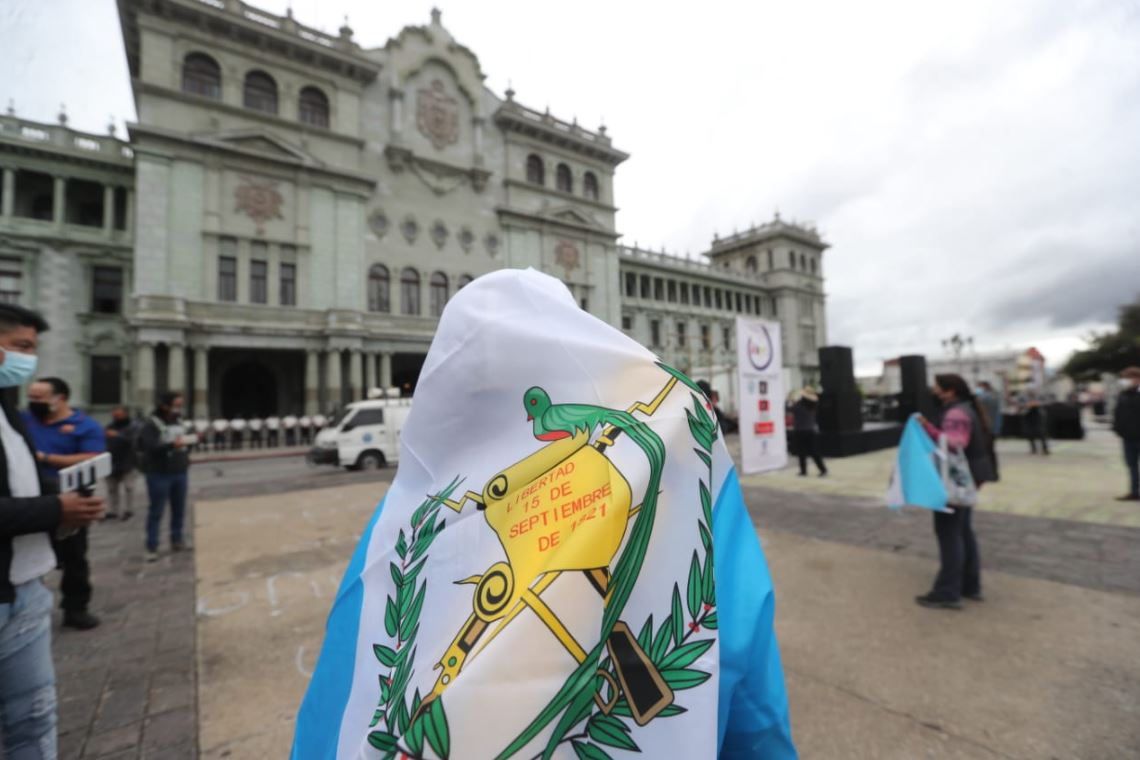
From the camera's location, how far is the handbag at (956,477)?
3.49 metres

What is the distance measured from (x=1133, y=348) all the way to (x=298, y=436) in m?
37.0

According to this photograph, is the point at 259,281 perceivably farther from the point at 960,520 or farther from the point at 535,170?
the point at 960,520

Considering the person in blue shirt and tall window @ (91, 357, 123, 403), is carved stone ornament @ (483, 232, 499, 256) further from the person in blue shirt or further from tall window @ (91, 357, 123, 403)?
the person in blue shirt

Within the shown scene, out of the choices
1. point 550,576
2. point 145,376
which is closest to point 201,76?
point 145,376

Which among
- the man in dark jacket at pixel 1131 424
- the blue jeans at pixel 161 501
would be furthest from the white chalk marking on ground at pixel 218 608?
the man in dark jacket at pixel 1131 424

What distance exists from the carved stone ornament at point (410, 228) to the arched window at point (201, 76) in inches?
375

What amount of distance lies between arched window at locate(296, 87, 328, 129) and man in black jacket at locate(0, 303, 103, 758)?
28.8 m

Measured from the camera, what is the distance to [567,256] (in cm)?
3269

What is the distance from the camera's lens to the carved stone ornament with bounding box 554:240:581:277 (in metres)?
32.1

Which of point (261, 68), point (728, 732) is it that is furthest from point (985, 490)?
point (261, 68)

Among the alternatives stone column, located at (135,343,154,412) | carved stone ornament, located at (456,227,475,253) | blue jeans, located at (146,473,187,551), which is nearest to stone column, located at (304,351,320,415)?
stone column, located at (135,343,154,412)

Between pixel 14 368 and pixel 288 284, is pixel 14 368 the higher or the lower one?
the lower one

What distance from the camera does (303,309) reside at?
23391 mm

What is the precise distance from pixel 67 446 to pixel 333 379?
819 inches
